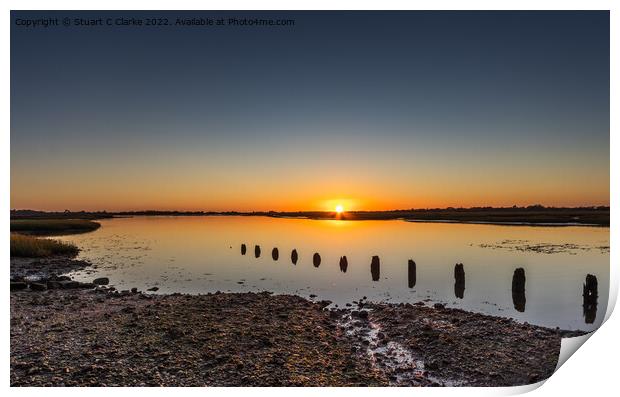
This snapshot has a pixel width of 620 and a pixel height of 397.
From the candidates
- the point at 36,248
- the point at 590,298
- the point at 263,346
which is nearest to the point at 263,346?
the point at 263,346

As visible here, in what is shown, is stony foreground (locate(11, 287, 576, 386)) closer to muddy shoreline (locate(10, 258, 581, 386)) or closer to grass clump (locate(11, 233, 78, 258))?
muddy shoreline (locate(10, 258, 581, 386))

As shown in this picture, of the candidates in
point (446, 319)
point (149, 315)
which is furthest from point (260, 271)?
point (446, 319)

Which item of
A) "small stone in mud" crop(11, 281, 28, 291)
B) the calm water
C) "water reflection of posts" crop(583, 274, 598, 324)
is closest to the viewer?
"water reflection of posts" crop(583, 274, 598, 324)

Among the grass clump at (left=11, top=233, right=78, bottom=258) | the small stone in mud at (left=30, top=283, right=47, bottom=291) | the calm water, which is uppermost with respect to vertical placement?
the grass clump at (left=11, top=233, right=78, bottom=258)

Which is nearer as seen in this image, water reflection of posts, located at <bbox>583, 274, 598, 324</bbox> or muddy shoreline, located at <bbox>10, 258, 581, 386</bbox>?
muddy shoreline, located at <bbox>10, 258, 581, 386</bbox>

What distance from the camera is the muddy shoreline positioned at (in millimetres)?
7828

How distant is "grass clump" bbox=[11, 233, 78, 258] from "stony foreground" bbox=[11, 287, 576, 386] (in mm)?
11104

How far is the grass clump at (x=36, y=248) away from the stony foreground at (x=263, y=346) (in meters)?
11.1

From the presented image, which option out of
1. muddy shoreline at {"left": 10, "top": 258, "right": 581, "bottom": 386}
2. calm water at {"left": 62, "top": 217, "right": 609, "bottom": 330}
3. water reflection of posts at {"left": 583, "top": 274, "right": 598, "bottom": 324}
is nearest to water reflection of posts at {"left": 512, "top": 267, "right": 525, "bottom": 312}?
calm water at {"left": 62, "top": 217, "right": 609, "bottom": 330}

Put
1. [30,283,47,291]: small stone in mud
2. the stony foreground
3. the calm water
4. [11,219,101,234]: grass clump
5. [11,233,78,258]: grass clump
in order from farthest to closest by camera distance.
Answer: [11,219,101,234]: grass clump → [11,233,78,258]: grass clump → the calm water → [30,283,47,291]: small stone in mud → the stony foreground

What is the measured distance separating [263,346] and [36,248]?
61.3 ft

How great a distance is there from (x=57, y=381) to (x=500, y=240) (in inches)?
1173

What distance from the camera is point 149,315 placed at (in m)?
10.8
